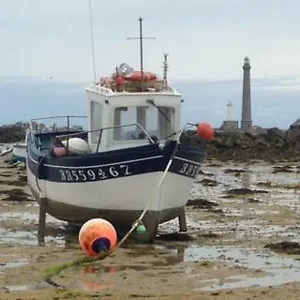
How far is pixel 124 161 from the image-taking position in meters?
14.9

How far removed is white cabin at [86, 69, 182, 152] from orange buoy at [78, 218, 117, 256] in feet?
11.0

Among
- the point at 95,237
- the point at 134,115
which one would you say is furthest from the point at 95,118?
A: the point at 95,237

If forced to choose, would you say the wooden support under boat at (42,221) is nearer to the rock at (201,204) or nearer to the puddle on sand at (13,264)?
the puddle on sand at (13,264)

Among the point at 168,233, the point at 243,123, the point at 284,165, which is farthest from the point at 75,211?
the point at 243,123

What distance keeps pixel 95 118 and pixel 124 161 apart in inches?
102

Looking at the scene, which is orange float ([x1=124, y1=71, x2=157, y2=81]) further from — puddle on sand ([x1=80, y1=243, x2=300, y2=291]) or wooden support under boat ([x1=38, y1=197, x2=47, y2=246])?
puddle on sand ([x1=80, y1=243, x2=300, y2=291])

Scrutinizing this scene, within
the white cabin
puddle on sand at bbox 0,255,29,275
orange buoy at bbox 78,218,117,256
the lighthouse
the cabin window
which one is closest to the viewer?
puddle on sand at bbox 0,255,29,275

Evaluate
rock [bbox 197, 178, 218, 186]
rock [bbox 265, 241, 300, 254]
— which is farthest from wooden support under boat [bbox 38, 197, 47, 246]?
rock [bbox 197, 178, 218, 186]

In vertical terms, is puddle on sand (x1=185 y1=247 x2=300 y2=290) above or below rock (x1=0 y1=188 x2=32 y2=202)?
above

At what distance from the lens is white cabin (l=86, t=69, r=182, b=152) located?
16359 mm

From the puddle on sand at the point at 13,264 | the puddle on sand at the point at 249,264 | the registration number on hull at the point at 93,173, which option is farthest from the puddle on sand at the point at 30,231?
the puddle on sand at the point at 249,264

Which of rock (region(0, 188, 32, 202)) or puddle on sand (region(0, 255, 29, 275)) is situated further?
rock (region(0, 188, 32, 202))

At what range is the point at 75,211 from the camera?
52.6 feet

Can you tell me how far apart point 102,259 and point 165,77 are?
534cm
